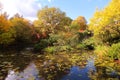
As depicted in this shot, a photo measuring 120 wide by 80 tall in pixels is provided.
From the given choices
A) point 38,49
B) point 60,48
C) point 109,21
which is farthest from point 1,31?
point 109,21

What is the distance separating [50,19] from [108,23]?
3319cm

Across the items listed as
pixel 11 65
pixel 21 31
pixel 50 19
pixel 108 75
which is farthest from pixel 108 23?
pixel 50 19

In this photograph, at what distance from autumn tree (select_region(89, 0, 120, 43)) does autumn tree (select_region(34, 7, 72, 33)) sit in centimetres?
2801

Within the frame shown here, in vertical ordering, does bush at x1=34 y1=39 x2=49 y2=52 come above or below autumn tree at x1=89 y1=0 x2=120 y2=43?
below

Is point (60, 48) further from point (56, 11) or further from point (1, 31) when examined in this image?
point (56, 11)

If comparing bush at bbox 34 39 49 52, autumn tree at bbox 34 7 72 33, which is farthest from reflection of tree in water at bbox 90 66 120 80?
autumn tree at bbox 34 7 72 33

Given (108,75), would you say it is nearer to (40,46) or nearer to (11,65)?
(11,65)

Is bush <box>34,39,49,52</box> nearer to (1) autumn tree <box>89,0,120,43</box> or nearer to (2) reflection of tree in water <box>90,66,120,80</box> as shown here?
(1) autumn tree <box>89,0,120,43</box>

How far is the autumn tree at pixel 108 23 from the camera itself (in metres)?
29.3

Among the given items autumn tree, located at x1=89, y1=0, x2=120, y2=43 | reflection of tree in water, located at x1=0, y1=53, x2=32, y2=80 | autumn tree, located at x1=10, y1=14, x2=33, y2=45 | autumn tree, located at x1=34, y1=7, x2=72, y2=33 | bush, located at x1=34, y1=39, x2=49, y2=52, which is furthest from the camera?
autumn tree, located at x1=34, y1=7, x2=72, y2=33

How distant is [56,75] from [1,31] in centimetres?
2641

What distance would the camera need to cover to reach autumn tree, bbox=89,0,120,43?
2933cm

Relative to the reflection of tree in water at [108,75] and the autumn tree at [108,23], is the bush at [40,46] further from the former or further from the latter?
the reflection of tree in water at [108,75]

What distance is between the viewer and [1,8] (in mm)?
43812
